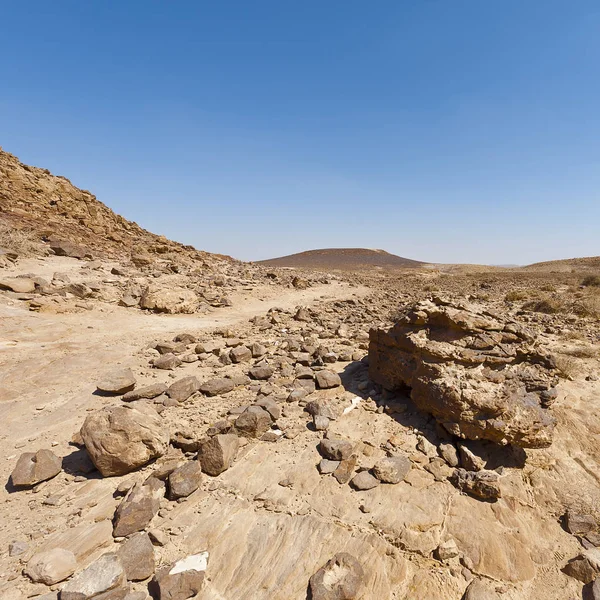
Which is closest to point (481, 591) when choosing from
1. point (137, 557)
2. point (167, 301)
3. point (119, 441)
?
point (137, 557)

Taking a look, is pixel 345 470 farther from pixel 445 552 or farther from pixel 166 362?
pixel 166 362

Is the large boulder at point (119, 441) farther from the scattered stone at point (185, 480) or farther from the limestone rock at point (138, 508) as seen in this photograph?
the scattered stone at point (185, 480)

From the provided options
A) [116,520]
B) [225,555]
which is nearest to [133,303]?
[116,520]

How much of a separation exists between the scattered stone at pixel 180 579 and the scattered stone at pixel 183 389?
259cm

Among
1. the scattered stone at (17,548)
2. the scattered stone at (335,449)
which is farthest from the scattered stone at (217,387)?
the scattered stone at (17,548)

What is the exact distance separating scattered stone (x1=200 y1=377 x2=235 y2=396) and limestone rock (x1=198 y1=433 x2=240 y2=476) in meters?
1.51

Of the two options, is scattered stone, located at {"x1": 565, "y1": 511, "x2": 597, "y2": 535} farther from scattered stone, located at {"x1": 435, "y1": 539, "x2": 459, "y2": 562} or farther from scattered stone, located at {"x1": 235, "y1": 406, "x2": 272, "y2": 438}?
scattered stone, located at {"x1": 235, "y1": 406, "x2": 272, "y2": 438}

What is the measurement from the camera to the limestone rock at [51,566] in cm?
255

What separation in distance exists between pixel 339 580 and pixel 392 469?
128 centimetres

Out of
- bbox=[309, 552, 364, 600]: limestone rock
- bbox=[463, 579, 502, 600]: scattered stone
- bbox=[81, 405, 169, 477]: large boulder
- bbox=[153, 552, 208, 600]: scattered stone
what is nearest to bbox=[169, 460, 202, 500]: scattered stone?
bbox=[81, 405, 169, 477]: large boulder

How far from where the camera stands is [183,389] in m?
5.23

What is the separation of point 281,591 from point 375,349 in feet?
11.7

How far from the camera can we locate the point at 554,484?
3814 mm

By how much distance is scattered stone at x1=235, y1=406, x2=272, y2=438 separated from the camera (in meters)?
4.30
